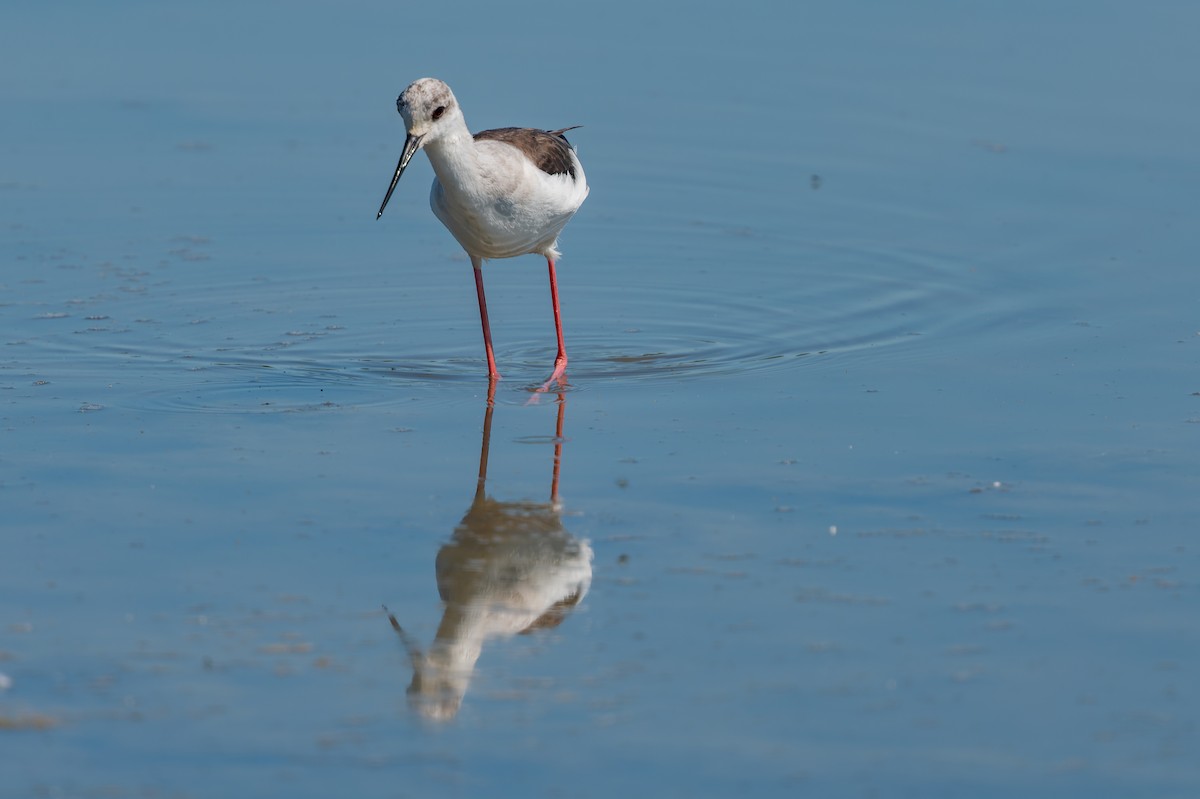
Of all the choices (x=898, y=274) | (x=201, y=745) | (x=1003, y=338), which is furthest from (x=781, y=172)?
(x=201, y=745)

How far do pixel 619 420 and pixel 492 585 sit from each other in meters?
1.94

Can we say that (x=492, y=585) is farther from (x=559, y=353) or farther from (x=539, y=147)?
(x=539, y=147)

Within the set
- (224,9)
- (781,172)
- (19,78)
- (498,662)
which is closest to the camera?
(498,662)

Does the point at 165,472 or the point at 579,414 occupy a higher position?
the point at 579,414

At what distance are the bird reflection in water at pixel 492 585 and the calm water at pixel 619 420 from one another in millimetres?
21

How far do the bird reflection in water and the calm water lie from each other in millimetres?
21

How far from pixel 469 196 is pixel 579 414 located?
1.16m

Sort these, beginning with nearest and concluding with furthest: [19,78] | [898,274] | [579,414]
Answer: [579,414]
[898,274]
[19,78]

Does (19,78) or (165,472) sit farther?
(19,78)

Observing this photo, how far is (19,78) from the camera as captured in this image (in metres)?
13.4

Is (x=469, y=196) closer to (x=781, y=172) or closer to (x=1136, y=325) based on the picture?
(x=1136, y=325)

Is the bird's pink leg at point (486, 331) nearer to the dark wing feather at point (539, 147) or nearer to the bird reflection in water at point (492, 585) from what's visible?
the dark wing feather at point (539, 147)

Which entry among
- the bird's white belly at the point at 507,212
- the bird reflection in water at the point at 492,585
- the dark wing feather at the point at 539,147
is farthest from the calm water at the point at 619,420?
the dark wing feather at the point at 539,147

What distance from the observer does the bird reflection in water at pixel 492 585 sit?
5047 millimetres
